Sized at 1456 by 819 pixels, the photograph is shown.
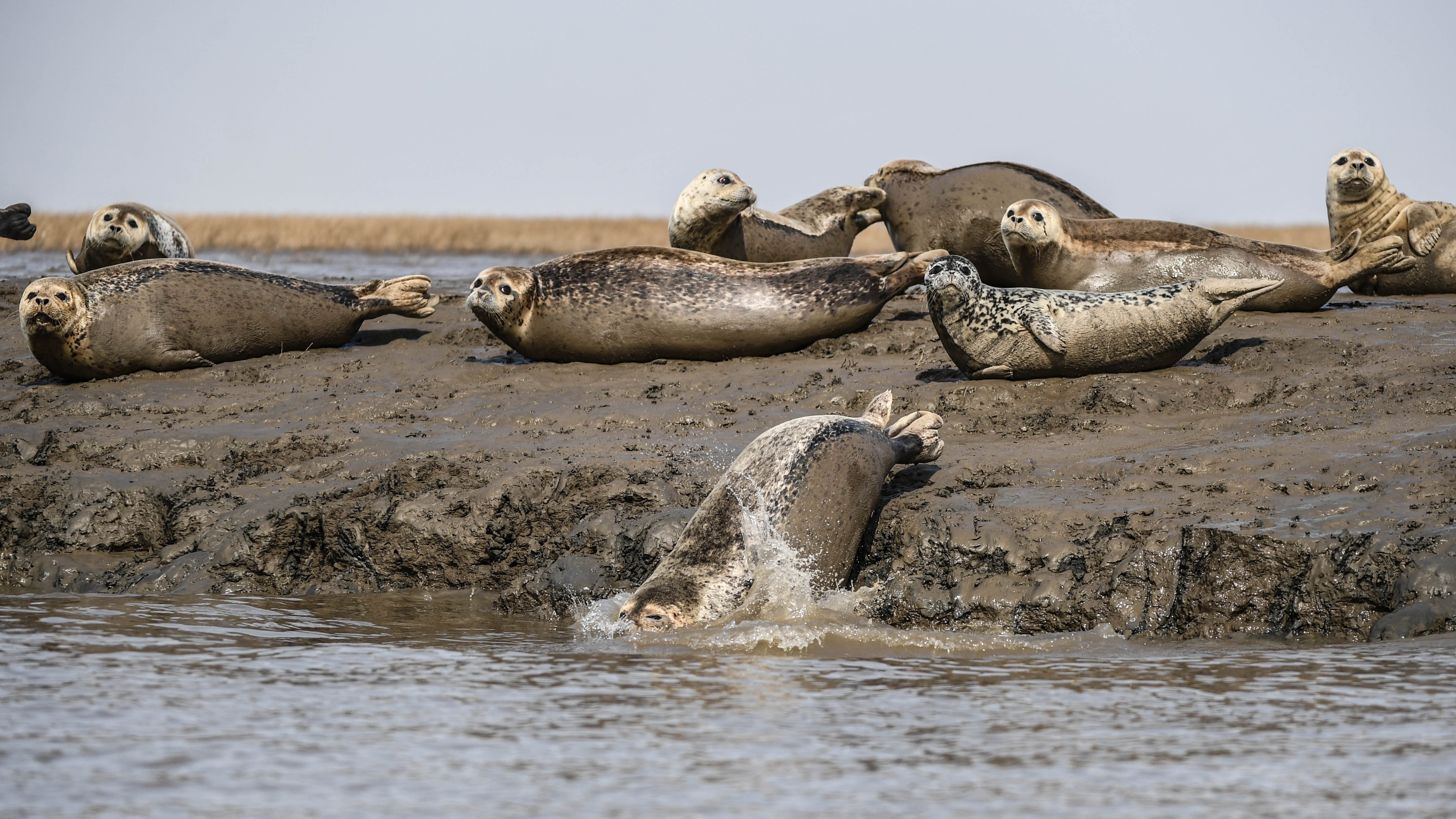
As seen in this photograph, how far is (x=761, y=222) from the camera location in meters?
9.84

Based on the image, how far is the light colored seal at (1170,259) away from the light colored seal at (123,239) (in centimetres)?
618

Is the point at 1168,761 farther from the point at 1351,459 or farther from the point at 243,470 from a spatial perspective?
the point at 243,470

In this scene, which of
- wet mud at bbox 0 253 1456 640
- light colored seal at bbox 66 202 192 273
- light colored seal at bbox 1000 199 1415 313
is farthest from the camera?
light colored seal at bbox 66 202 192 273

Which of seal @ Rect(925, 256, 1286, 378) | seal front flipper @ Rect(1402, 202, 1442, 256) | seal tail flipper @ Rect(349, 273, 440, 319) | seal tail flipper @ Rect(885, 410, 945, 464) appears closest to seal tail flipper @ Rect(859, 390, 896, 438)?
seal tail flipper @ Rect(885, 410, 945, 464)

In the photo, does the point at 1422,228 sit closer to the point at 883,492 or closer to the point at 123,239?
the point at 883,492

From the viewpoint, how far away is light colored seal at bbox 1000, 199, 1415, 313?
8.40 m

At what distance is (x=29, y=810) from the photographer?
2.59m

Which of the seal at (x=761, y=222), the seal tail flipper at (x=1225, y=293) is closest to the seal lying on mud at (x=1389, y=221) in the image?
the seal tail flipper at (x=1225, y=293)

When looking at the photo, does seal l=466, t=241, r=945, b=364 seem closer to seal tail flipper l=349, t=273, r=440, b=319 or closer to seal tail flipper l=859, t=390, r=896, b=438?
seal tail flipper l=349, t=273, r=440, b=319

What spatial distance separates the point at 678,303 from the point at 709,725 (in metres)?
5.21

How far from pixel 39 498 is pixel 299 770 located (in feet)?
12.4

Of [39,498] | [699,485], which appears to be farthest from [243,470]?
[699,485]

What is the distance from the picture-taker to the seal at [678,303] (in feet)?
26.9

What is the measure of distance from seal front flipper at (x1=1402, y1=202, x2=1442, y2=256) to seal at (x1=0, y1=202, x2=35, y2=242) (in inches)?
361
